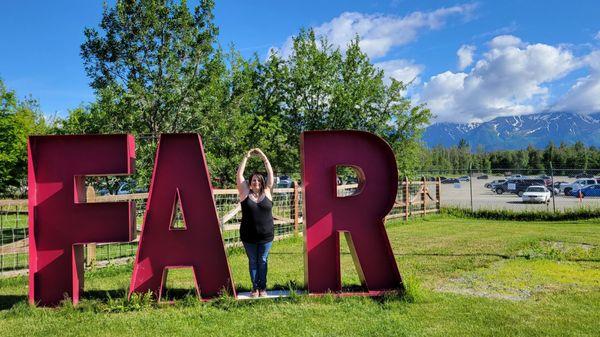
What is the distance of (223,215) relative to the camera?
446 inches

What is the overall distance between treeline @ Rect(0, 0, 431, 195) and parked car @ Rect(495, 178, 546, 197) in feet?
75.1

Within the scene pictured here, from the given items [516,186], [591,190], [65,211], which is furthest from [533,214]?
[516,186]

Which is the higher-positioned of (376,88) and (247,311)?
(376,88)

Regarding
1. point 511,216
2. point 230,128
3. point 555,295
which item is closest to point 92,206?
point 555,295

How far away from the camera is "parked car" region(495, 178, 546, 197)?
37.8 meters

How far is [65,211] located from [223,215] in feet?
17.9

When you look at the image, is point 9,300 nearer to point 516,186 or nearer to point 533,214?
point 533,214

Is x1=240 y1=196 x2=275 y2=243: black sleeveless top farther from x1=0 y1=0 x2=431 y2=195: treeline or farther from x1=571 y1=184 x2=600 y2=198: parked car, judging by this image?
x1=571 y1=184 x2=600 y2=198: parked car

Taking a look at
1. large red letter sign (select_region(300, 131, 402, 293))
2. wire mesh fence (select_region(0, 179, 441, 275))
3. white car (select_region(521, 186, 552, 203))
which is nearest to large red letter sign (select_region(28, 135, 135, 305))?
wire mesh fence (select_region(0, 179, 441, 275))

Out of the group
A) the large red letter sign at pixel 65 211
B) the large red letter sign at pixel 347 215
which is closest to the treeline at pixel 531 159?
the large red letter sign at pixel 347 215

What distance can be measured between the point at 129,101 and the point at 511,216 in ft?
52.9

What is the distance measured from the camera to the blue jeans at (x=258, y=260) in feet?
20.3

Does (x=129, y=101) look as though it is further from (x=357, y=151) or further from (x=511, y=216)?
(x=511, y=216)

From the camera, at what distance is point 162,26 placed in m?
13.4
